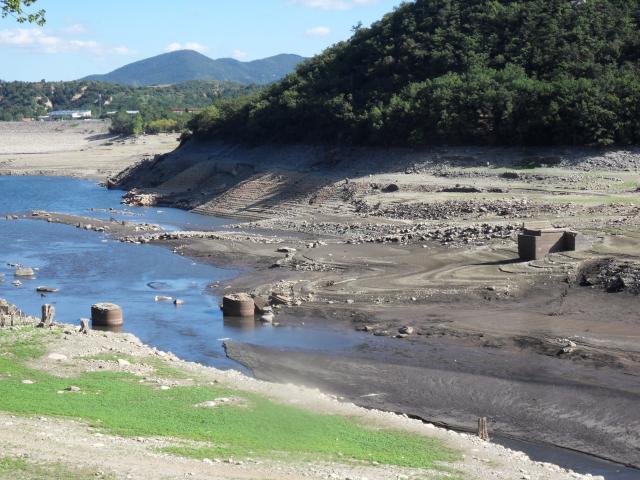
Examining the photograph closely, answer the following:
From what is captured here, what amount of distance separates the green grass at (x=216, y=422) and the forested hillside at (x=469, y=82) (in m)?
44.9

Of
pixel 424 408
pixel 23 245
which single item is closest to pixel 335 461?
pixel 424 408

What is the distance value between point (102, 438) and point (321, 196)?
48.7 meters

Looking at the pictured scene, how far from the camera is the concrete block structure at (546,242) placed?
38.6 metres

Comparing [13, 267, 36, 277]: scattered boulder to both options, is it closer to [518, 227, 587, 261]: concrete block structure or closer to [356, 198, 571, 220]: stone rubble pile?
[356, 198, 571, 220]: stone rubble pile

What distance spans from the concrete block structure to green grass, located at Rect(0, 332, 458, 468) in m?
19.8

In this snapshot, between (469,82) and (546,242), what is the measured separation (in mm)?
33464

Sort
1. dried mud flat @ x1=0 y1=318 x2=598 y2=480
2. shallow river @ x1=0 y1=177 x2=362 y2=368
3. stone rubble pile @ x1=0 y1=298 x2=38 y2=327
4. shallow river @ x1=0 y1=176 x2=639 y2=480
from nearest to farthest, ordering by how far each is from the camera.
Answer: dried mud flat @ x1=0 y1=318 x2=598 y2=480
stone rubble pile @ x1=0 y1=298 x2=38 y2=327
shallow river @ x1=0 y1=176 x2=639 y2=480
shallow river @ x1=0 y1=177 x2=362 y2=368

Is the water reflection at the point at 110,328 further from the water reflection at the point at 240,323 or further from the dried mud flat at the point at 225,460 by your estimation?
the dried mud flat at the point at 225,460

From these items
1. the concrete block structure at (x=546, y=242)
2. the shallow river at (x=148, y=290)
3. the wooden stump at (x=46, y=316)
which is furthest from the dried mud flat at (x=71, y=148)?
the wooden stump at (x=46, y=316)

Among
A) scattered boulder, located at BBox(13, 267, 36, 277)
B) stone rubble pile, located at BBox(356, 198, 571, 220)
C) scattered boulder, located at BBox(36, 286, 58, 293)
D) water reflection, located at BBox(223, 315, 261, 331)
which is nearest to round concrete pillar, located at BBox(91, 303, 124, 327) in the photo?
water reflection, located at BBox(223, 315, 261, 331)

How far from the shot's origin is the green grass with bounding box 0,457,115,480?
14695 millimetres

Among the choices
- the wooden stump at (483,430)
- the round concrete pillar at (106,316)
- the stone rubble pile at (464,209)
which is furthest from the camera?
the stone rubble pile at (464,209)

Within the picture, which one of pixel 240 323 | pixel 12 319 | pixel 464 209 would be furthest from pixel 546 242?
pixel 12 319

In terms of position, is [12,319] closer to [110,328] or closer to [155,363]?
[110,328]
